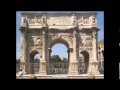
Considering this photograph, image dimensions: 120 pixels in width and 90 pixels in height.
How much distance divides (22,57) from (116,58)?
94.7ft

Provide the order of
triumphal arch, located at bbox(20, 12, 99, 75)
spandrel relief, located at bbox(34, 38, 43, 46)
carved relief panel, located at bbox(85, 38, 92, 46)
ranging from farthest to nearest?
spandrel relief, located at bbox(34, 38, 43, 46)
carved relief panel, located at bbox(85, 38, 92, 46)
triumphal arch, located at bbox(20, 12, 99, 75)

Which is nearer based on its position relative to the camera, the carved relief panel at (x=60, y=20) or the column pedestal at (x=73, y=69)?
the column pedestal at (x=73, y=69)

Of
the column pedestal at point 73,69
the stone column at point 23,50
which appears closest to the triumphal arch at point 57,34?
the stone column at point 23,50

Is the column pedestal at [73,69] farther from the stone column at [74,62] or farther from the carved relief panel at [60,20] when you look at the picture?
the carved relief panel at [60,20]

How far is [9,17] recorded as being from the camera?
289 cm

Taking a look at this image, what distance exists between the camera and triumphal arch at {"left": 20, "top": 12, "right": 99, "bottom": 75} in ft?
102

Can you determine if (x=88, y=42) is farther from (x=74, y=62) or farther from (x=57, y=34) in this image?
(x=57, y=34)

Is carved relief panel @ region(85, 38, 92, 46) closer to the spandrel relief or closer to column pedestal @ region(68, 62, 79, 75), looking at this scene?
column pedestal @ region(68, 62, 79, 75)

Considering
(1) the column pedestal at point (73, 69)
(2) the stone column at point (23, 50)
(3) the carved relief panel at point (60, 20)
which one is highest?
(3) the carved relief panel at point (60, 20)

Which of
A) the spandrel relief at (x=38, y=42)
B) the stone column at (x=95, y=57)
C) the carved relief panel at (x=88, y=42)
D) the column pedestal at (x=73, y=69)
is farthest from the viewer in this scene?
the spandrel relief at (x=38, y=42)

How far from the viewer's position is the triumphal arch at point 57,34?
31.2m

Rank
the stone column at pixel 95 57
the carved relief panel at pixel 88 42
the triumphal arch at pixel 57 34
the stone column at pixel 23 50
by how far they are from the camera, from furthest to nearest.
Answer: the carved relief panel at pixel 88 42 < the triumphal arch at pixel 57 34 < the stone column at pixel 23 50 < the stone column at pixel 95 57

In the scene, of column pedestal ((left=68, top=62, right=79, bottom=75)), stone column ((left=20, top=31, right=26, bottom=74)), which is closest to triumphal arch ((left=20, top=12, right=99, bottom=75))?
stone column ((left=20, top=31, right=26, bottom=74))
